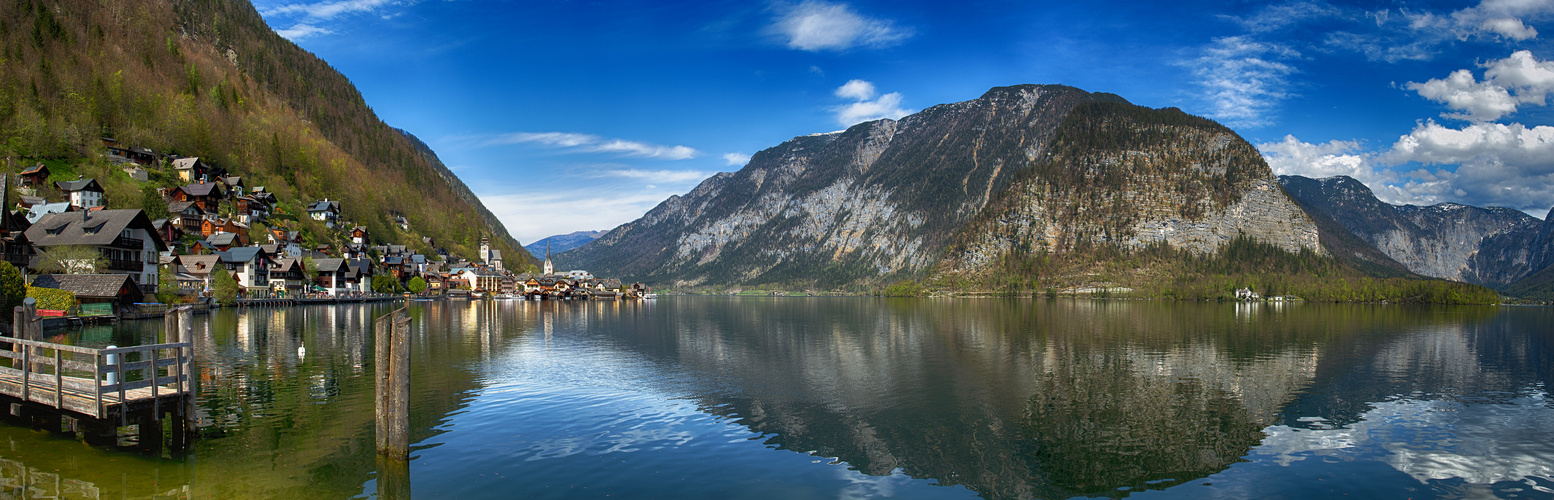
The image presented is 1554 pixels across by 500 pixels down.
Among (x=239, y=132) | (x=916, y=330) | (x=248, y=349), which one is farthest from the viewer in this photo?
(x=239, y=132)

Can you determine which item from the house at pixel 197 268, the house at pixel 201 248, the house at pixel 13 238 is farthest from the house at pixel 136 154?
the house at pixel 13 238

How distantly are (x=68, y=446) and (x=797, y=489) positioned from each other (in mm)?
18634

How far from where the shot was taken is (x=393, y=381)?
1706cm

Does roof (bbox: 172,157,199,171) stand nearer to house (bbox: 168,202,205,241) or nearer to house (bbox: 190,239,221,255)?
house (bbox: 168,202,205,241)

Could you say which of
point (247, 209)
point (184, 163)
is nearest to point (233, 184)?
point (247, 209)

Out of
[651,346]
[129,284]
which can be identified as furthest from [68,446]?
[129,284]

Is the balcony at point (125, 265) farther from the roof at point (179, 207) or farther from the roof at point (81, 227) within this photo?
the roof at point (179, 207)

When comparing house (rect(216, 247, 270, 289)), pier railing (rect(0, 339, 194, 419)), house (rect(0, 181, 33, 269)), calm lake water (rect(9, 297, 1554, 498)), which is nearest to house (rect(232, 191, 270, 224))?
house (rect(216, 247, 270, 289))

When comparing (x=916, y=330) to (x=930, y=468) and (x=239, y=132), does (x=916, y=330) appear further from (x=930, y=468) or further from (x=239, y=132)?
(x=239, y=132)

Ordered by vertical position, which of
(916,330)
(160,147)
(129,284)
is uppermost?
(160,147)

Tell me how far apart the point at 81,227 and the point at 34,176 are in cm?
3148

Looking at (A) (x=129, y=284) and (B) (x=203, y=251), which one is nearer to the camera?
(A) (x=129, y=284)

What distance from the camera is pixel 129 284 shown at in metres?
66.8

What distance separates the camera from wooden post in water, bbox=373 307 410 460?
16766 mm
